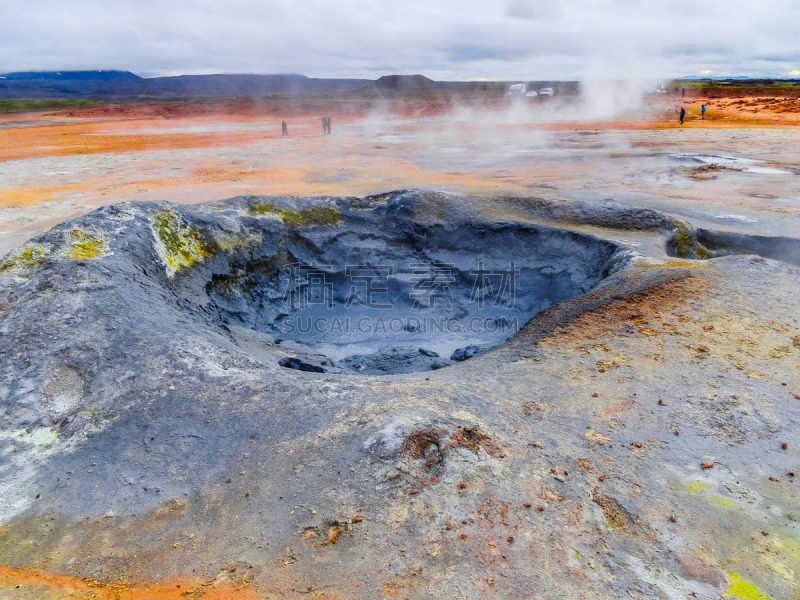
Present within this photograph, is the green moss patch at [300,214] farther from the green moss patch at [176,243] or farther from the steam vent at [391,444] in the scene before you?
the steam vent at [391,444]

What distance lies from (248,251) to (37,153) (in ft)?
70.3

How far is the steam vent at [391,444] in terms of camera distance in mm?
2748

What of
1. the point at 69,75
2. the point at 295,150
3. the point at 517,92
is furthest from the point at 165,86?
the point at 295,150

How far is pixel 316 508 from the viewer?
307 centimetres

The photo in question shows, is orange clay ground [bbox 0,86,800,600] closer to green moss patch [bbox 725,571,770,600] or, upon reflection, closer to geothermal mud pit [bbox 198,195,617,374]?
green moss patch [bbox 725,571,770,600]

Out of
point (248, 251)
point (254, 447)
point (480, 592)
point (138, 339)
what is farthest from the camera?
point (248, 251)

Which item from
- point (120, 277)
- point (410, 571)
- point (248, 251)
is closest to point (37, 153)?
point (248, 251)

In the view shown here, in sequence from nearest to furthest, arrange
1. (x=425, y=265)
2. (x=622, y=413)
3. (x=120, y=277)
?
1. (x=622, y=413)
2. (x=120, y=277)
3. (x=425, y=265)

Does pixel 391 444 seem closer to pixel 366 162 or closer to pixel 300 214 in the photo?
pixel 300 214

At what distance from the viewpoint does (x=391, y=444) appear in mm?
3398

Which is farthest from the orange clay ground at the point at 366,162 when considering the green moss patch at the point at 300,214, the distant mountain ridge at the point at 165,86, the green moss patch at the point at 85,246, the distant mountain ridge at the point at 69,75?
the distant mountain ridge at the point at 69,75

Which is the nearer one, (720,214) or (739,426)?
(739,426)

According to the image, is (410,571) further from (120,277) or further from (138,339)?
(120,277)

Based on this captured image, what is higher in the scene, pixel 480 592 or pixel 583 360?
pixel 583 360
